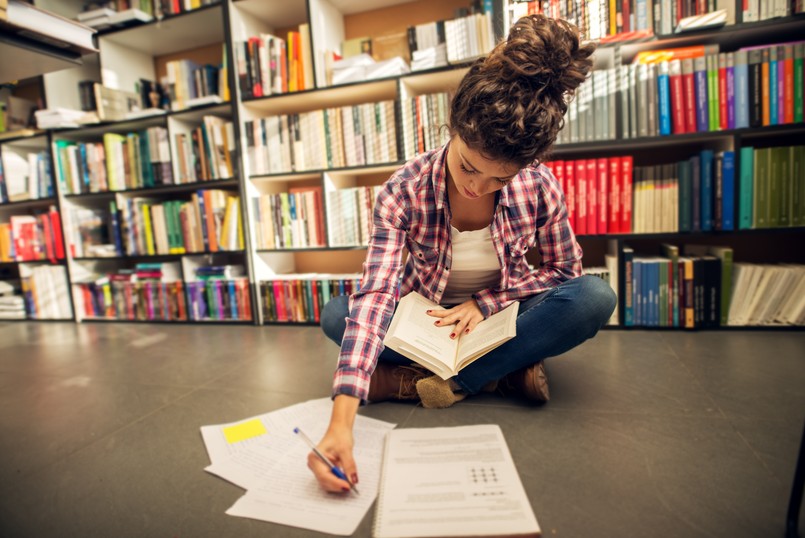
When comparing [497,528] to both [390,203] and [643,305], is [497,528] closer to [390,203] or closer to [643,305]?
[390,203]

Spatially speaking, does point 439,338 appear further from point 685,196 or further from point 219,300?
point 219,300

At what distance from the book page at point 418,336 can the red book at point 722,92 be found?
4.38 feet

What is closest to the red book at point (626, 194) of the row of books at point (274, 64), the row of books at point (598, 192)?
the row of books at point (598, 192)

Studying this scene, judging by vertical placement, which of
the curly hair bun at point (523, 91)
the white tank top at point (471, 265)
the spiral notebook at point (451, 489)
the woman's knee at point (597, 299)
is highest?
the curly hair bun at point (523, 91)

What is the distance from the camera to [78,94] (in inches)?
97.6

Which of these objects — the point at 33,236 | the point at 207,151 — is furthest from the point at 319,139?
the point at 33,236

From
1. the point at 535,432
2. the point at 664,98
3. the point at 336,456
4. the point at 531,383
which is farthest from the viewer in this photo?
the point at 664,98

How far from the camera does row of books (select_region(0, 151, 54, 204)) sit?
2477 millimetres

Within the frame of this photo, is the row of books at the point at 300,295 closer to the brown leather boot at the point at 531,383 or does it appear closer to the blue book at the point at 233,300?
the blue book at the point at 233,300

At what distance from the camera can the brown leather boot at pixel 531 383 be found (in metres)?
1.03

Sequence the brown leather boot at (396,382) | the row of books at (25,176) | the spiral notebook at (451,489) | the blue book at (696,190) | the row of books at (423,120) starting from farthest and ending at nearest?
the row of books at (25,176)
the row of books at (423,120)
the blue book at (696,190)
the brown leather boot at (396,382)
the spiral notebook at (451,489)

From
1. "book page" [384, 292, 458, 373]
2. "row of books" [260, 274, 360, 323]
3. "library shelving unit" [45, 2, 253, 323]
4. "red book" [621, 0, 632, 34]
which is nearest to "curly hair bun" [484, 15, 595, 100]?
"book page" [384, 292, 458, 373]

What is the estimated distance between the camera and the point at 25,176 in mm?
2551

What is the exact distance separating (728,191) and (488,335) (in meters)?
1.22
